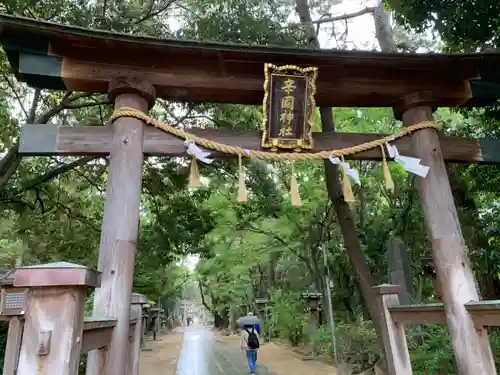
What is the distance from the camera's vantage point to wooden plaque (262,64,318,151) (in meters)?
4.25

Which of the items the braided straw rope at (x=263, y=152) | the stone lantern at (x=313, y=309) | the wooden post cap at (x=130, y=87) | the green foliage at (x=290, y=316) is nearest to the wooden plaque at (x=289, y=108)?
the braided straw rope at (x=263, y=152)

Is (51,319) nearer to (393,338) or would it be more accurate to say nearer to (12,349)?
(393,338)

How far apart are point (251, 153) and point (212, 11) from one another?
4.10 metres

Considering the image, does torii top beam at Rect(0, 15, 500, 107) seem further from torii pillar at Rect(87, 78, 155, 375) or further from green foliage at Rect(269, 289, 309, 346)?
green foliage at Rect(269, 289, 309, 346)

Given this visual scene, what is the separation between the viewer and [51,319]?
2.09 meters

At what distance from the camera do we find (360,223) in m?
12.2

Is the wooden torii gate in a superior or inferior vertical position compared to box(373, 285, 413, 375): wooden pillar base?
superior

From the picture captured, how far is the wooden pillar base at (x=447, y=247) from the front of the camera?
3562 millimetres

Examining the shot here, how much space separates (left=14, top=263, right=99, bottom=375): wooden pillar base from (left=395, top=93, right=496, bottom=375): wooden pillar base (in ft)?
10.7

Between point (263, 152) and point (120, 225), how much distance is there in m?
1.61

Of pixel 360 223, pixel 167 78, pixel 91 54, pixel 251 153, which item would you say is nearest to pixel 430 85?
pixel 251 153

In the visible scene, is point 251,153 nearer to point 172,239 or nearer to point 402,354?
point 402,354

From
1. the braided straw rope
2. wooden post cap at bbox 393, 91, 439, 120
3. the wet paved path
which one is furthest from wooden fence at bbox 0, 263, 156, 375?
the wet paved path

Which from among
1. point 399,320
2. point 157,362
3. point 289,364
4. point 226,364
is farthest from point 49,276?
point 157,362
